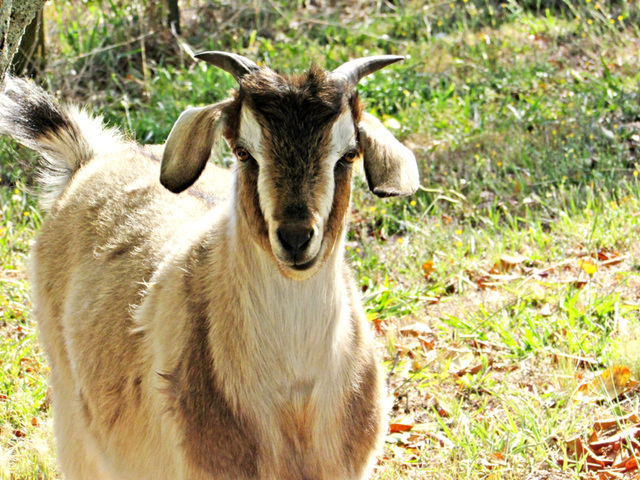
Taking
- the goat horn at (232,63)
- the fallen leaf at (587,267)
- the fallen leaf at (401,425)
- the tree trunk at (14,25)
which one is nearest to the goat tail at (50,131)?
the tree trunk at (14,25)

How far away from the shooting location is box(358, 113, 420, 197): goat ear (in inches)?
122

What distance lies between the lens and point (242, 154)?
Answer: 298 cm

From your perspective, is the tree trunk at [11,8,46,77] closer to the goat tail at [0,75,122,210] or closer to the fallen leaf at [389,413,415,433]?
the goat tail at [0,75,122,210]

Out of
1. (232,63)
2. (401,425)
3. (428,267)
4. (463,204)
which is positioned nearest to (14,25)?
(232,63)

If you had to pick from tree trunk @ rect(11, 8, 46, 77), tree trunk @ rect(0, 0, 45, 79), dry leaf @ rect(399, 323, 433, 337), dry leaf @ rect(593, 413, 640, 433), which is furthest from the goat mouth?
tree trunk @ rect(11, 8, 46, 77)

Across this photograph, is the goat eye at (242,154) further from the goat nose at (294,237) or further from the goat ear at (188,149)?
the goat nose at (294,237)

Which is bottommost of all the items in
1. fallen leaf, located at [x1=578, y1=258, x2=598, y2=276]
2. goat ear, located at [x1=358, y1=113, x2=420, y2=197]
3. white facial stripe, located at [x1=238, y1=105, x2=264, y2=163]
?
fallen leaf, located at [x1=578, y1=258, x2=598, y2=276]

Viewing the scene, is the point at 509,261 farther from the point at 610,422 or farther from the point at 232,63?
the point at 232,63

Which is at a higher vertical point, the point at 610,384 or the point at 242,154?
the point at 242,154

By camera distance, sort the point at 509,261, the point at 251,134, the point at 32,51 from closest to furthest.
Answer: the point at 251,134 < the point at 509,261 < the point at 32,51

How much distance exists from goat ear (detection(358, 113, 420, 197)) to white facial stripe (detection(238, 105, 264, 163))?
44 centimetres

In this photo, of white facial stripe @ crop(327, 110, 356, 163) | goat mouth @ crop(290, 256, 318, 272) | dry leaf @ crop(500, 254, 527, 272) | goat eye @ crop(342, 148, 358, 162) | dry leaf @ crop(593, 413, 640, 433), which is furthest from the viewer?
dry leaf @ crop(500, 254, 527, 272)

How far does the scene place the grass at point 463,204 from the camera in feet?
13.1

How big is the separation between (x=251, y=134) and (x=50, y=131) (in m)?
1.83
